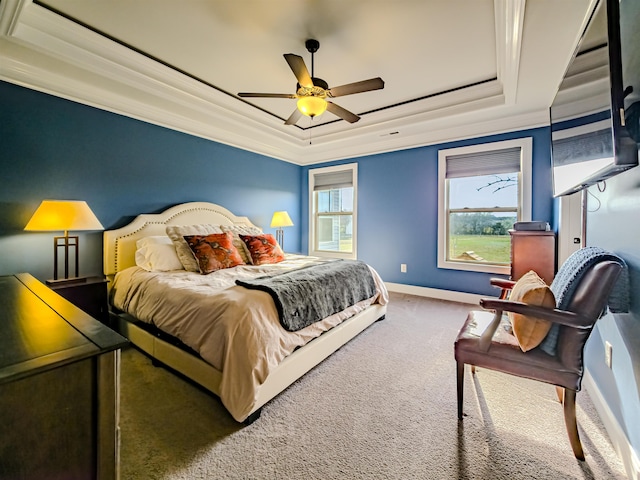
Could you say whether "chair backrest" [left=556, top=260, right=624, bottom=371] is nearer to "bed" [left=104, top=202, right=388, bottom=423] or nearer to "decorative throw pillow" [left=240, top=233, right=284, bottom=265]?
"bed" [left=104, top=202, right=388, bottom=423]

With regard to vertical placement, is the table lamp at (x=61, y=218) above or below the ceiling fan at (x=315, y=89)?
below

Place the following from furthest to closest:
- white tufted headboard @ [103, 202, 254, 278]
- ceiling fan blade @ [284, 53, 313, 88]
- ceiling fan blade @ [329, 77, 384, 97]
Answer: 1. white tufted headboard @ [103, 202, 254, 278]
2. ceiling fan blade @ [329, 77, 384, 97]
3. ceiling fan blade @ [284, 53, 313, 88]

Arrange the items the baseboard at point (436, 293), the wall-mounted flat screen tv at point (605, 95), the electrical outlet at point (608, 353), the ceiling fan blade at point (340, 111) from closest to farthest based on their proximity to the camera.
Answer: the wall-mounted flat screen tv at point (605, 95) < the electrical outlet at point (608, 353) < the ceiling fan blade at point (340, 111) < the baseboard at point (436, 293)

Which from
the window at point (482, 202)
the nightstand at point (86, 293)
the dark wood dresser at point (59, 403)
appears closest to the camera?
the dark wood dresser at point (59, 403)

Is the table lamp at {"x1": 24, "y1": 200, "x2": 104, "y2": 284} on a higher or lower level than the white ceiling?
lower

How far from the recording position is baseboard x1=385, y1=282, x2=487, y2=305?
3924mm

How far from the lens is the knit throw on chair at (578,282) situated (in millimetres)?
1346

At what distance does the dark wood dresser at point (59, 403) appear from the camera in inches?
23.2

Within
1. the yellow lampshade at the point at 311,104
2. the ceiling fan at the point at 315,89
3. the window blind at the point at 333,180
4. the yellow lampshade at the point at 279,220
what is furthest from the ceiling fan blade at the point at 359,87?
the window blind at the point at 333,180

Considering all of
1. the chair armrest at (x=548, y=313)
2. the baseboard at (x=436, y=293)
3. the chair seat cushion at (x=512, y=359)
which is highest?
the chair armrest at (x=548, y=313)

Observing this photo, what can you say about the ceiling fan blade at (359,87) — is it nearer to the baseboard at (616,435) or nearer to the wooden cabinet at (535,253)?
the wooden cabinet at (535,253)

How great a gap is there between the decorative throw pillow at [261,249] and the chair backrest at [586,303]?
261 cm

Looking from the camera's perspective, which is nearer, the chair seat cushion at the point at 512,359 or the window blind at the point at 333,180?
the chair seat cushion at the point at 512,359

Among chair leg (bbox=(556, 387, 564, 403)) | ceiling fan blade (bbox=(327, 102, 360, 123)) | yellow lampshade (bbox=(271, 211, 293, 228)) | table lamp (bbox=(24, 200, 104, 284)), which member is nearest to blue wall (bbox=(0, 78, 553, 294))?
yellow lampshade (bbox=(271, 211, 293, 228))
